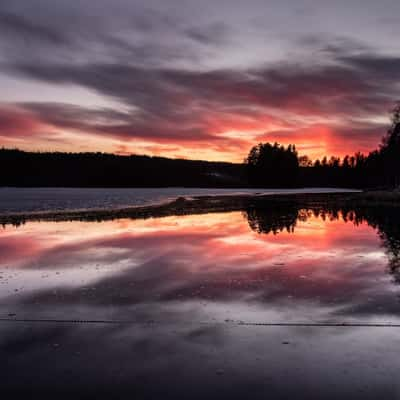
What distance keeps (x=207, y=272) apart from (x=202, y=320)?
3.76 meters

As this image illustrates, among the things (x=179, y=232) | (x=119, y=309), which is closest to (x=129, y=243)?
(x=179, y=232)

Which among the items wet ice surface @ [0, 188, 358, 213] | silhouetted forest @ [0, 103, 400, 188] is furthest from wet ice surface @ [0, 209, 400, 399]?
silhouetted forest @ [0, 103, 400, 188]

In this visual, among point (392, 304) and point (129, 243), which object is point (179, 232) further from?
point (392, 304)

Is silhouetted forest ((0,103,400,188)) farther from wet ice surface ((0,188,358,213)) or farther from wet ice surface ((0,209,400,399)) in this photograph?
wet ice surface ((0,209,400,399))

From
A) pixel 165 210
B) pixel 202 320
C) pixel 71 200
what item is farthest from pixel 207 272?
pixel 71 200

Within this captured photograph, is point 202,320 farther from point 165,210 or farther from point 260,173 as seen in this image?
point 260,173

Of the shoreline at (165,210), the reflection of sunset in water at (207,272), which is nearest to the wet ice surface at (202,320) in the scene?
the reflection of sunset in water at (207,272)

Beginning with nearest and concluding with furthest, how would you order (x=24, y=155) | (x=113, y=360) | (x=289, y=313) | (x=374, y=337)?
(x=113, y=360), (x=374, y=337), (x=289, y=313), (x=24, y=155)

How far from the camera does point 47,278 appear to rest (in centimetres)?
1041

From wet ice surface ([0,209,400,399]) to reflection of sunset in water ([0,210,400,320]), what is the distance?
0.05 m

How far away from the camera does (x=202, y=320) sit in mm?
7277

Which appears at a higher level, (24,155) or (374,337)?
(24,155)

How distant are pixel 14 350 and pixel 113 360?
150cm

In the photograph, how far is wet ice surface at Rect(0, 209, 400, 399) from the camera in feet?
16.8
